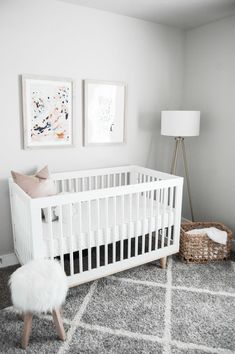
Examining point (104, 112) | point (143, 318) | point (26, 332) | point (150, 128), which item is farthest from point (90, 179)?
point (26, 332)

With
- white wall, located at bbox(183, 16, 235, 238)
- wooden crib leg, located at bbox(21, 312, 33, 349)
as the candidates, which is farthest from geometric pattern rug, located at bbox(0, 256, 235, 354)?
white wall, located at bbox(183, 16, 235, 238)

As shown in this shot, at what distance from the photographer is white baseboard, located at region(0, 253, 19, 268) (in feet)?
8.84

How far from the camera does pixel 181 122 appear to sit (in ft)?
9.56

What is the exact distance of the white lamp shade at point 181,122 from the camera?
2.91 metres

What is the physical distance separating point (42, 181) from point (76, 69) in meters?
1.14

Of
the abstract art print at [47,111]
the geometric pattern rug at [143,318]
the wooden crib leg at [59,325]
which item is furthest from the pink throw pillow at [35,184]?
the wooden crib leg at [59,325]

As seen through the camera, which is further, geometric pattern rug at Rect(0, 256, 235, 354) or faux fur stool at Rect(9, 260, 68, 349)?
geometric pattern rug at Rect(0, 256, 235, 354)

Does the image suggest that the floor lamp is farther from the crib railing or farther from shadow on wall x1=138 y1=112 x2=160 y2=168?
the crib railing

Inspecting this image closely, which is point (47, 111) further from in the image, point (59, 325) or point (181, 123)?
point (59, 325)

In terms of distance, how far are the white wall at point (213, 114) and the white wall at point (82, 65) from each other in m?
0.23

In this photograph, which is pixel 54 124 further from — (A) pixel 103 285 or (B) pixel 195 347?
(B) pixel 195 347

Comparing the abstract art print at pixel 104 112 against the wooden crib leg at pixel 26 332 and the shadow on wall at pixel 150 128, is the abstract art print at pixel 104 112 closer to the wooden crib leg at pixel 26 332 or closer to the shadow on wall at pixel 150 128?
the shadow on wall at pixel 150 128

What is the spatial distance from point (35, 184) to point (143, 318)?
129cm

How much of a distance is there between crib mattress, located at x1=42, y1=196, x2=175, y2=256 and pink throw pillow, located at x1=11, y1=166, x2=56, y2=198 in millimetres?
242
